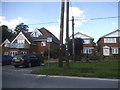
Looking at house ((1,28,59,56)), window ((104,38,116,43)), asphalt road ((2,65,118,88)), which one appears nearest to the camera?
asphalt road ((2,65,118,88))

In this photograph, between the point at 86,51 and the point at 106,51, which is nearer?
the point at 106,51

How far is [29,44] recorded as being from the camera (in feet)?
122

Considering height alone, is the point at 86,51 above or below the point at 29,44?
below

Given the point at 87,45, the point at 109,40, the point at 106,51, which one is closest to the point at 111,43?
the point at 109,40

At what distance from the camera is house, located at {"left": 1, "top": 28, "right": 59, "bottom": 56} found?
3703 cm

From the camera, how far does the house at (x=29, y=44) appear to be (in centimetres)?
3703

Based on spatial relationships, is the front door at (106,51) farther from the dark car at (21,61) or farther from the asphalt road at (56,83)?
the asphalt road at (56,83)

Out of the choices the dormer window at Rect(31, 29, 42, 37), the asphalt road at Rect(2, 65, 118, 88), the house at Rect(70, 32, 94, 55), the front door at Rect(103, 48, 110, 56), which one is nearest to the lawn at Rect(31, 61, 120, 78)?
the asphalt road at Rect(2, 65, 118, 88)

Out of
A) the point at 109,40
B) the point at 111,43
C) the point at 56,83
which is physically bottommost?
the point at 56,83

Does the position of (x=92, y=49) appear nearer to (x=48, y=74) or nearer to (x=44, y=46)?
(x=44, y=46)

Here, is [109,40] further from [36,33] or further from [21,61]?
[21,61]

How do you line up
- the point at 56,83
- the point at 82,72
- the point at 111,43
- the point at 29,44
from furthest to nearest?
the point at 111,43 → the point at 29,44 → the point at 82,72 → the point at 56,83

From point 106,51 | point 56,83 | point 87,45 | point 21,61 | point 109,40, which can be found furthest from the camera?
point 87,45

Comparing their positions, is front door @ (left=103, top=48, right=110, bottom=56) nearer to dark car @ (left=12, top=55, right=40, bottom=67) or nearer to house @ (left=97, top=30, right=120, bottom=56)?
house @ (left=97, top=30, right=120, bottom=56)
